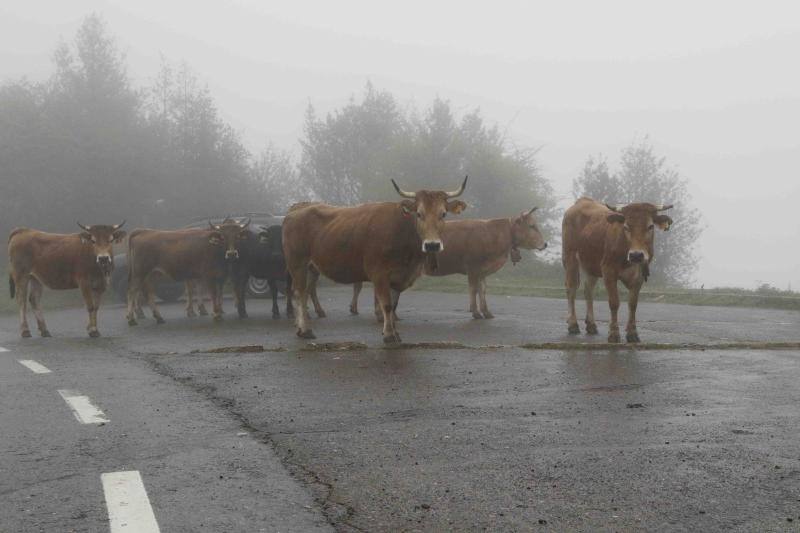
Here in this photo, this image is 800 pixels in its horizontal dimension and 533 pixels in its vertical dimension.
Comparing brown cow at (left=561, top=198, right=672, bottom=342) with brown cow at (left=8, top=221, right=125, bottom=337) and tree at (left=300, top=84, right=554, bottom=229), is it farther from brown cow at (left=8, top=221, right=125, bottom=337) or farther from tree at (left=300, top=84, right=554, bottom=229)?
tree at (left=300, top=84, right=554, bottom=229)

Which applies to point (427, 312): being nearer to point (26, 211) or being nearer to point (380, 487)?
point (380, 487)

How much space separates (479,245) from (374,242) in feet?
18.4

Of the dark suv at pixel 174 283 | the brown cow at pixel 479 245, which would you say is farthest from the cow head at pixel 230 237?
the dark suv at pixel 174 283

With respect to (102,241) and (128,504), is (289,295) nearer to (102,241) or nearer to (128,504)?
(102,241)

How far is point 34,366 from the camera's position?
36.0ft

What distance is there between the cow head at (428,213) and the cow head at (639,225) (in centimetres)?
209

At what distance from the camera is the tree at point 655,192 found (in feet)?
205

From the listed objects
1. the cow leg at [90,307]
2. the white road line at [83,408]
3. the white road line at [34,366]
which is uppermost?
the cow leg at [90,307]

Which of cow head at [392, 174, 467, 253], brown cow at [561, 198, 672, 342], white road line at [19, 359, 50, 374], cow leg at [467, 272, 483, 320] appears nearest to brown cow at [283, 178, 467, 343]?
cow head at [392, 174, 467, 253]

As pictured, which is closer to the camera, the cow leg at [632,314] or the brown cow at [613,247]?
the brown cow at [613,247]

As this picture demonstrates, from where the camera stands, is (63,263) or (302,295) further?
(63,263)

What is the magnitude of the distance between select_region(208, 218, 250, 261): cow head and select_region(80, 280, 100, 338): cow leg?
303 centimetres

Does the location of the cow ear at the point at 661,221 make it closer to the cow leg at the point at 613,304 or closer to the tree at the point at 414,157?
the cow leg at the point at 613,304

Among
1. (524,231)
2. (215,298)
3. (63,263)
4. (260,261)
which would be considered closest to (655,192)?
(524,231)
